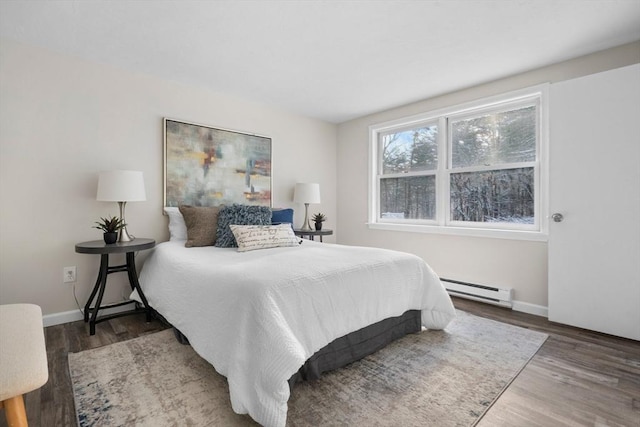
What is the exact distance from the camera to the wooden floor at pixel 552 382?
1462 mm

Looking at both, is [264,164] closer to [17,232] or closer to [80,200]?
[80,200]

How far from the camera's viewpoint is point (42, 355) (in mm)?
1025

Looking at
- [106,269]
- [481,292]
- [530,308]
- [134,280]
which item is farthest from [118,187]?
[530,308]

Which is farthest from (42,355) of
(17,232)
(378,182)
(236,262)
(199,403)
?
(378,182)

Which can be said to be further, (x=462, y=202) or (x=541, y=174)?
(x=462, y=202)

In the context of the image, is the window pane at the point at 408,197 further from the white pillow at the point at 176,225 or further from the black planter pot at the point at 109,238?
the black planter pot at the point at 109,238

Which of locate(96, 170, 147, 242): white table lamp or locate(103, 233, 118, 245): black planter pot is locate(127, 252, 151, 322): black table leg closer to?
locate(103, 233, 118, 245): black planter pot

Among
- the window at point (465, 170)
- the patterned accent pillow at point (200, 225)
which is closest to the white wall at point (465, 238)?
the window at point (465, 170)

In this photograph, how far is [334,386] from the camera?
5.59 feet

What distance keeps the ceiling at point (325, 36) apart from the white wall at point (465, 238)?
0.42 feet

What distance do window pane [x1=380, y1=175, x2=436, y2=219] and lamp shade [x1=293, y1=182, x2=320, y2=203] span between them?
997 mm

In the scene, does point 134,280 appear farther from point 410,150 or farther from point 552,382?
point 410,150

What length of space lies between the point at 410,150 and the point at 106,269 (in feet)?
11.6

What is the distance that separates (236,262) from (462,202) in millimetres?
2675
